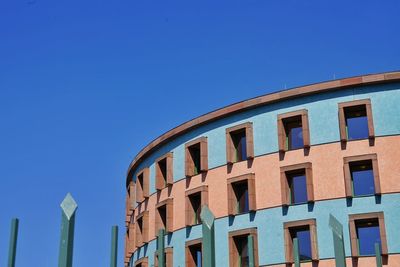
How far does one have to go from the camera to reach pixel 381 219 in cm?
3372

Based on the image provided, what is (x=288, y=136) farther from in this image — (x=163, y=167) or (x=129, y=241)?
(x=129, y=241)

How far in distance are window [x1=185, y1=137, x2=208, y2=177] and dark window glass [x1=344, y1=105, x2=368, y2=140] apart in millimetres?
9537

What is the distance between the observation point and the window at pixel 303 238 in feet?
114

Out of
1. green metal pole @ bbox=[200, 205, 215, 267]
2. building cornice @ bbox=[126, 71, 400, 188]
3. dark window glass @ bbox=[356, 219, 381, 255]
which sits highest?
building cornice @ bbox=[126, 71, 400, 188]

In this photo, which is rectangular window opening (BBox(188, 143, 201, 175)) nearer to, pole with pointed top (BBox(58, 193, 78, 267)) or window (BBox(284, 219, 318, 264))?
window (BBox(284, 219, 318, 264))

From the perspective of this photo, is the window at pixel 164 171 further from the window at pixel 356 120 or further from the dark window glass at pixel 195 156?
the window at pixel 356 120

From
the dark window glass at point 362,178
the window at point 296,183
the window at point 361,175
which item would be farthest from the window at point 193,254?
the dark window glass at point 362,178

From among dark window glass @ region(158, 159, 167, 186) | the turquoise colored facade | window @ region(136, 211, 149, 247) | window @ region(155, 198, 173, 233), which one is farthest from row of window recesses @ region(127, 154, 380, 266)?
dark window glass @ region(158, 159, 167, 186)

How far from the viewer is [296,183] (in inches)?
1453

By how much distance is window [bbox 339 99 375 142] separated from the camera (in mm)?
35375

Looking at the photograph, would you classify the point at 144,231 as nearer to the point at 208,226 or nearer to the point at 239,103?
the point at 239,103

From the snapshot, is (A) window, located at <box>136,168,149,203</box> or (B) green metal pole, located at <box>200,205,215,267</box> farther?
(A) window, located at <box>136,168,149,203</box>

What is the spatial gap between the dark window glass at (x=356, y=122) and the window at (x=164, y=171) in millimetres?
13047

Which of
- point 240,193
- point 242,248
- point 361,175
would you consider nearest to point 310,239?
point 361,175
